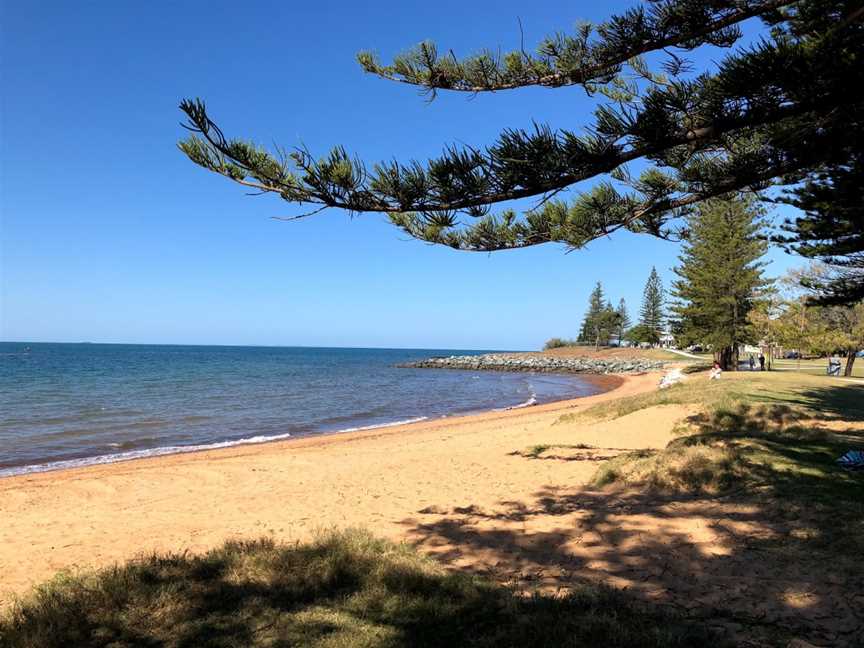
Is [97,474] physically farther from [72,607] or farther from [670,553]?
[670,553]

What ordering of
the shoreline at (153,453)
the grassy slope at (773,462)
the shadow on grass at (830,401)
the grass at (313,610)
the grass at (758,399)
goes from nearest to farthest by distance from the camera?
the grass at (313,610) < the grassy slope at (773,462) < the shadow on grass at (830,401) < the grass at (758,399) < the shoreline at (153,453)

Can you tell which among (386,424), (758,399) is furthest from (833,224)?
(386,424)

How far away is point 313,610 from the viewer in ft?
11.1

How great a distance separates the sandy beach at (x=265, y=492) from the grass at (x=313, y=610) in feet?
4.32

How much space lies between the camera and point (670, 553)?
450cm

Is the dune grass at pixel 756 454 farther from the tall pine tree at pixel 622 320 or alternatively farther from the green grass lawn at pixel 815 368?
the tall pine tree at pixel 622 320

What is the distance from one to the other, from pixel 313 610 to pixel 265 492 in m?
5.46

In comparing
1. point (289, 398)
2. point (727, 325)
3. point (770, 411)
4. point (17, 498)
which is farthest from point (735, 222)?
point (17, 498)

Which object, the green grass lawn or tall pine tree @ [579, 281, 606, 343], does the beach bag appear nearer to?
the green grass lawn

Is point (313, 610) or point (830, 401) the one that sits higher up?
point (830, 401)

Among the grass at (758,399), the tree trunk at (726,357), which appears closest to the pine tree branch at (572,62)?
the grass at (758,399)

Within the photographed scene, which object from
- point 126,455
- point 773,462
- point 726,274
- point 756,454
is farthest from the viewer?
point 726,274

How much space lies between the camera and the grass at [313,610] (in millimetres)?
2951

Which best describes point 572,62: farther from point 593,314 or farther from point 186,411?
point 593,314
